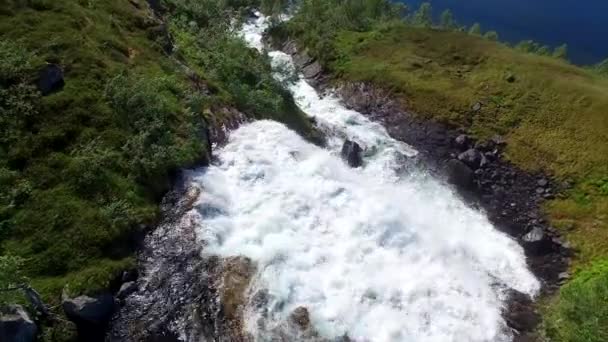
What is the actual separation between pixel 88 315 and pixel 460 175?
30.9 meters

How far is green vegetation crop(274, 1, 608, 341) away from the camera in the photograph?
129ft

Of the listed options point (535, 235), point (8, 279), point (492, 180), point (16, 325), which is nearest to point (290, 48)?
point (492, 180)

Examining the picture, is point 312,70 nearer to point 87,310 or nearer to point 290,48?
point 290,48

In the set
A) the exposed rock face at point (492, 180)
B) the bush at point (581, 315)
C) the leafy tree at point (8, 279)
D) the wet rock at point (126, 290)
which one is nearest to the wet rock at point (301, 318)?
the wet rock at point (126, 290)

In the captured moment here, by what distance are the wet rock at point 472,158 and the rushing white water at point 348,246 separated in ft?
24.3

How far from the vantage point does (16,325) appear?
19.6m

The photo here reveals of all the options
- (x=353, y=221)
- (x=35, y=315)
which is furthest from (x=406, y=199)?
(x=35, y=315)

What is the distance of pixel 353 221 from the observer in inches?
1190

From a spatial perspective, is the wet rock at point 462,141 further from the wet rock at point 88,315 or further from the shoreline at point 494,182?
the wet rock at point 88,315

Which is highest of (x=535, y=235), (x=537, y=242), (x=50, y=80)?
(x=535, y=235)

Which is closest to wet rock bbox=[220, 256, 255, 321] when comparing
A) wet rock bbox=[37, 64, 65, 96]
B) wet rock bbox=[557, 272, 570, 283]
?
wet rock bbox=[37, 64, 65, 96]

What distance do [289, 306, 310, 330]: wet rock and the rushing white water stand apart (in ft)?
0.91

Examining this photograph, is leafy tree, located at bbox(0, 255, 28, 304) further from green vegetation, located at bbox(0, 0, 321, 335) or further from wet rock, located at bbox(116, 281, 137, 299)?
wet rock, located at bbox(116, 281, 137, 299)

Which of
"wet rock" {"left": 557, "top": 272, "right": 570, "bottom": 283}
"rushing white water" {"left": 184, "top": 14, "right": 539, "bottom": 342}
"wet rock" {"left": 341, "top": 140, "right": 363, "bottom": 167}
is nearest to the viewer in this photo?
"rushing white water" {"left": 184, "top": 14, "right": 539, "bottom": 342}
